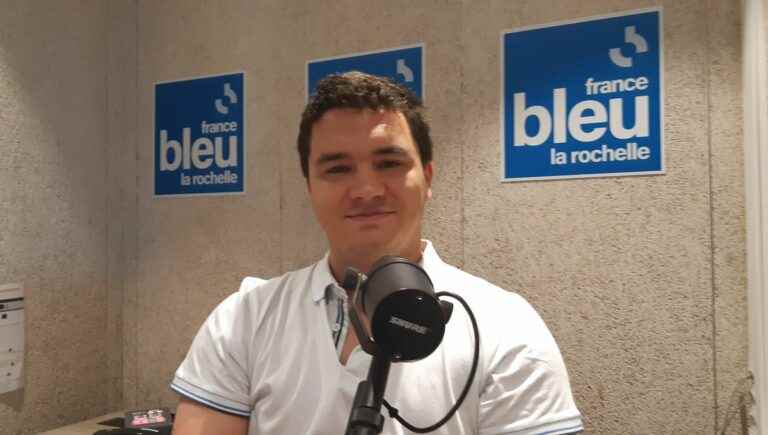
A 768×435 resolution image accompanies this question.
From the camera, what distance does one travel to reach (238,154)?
2.47m

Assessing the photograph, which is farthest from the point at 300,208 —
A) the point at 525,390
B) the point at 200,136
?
the point at 525,390

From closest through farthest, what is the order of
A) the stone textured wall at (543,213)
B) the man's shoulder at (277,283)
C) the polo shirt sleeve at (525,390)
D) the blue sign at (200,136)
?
the polo shirt sleeve at (525,390), the man's shoulder at (277,283), the stone textured wall at (543,213), the blue sign at (200,136)

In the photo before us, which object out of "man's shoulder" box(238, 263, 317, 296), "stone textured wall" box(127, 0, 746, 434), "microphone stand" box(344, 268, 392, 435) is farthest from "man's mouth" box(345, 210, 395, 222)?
"stone textured wall" box(127, 0, 746, 434)

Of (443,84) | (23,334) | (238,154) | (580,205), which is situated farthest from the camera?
(238,154)

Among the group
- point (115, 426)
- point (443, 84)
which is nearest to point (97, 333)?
point (115, 426)

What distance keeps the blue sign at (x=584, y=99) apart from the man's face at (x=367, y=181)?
0.84m

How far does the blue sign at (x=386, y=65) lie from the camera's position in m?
2.16

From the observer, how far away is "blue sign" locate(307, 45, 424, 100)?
2.16 metres

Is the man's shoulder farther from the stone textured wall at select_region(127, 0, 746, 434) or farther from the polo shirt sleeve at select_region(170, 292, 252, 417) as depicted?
the stone textured wall at select_region(127, 0, 746, 434)

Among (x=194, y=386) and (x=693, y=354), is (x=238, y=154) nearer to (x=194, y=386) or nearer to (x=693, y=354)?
(x=194, y=386)

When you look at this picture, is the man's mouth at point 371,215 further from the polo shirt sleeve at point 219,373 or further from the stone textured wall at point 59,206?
the stone textured wall at point 59,206

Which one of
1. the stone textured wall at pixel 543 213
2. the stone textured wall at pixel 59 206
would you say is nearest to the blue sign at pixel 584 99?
the stone textured wall at pixel 543 213

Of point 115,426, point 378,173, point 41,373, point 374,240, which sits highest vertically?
point 378,173

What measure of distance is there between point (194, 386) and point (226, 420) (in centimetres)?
10
